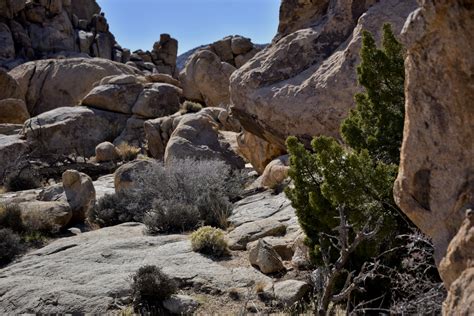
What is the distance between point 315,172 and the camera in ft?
21.4

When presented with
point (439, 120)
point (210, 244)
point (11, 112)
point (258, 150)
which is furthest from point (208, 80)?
point (439, 120)

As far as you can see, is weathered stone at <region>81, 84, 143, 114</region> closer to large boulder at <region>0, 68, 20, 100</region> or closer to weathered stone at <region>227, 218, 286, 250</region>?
large boulder at <region>0, 68, 20, 100</region>

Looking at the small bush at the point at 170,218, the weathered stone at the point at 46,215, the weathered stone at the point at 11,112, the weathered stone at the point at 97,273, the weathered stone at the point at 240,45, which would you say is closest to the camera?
the weathered stone at the point at 97,273

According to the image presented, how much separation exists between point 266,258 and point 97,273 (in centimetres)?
247

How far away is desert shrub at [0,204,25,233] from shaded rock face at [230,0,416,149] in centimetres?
504

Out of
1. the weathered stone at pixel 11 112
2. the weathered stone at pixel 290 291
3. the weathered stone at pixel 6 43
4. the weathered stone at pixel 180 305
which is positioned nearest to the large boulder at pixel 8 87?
the weathered stone at pixel 11 112

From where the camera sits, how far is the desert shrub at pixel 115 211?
1241 centimetres

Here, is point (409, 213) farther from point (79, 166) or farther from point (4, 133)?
point (4, 133)

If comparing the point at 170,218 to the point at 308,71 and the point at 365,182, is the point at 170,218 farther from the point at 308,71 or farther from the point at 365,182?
the point at 365,182

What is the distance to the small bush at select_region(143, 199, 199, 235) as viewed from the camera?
1100 cm

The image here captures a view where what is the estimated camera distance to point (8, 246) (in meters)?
10.2

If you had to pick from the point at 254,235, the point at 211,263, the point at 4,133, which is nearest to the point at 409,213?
the point at 211,263

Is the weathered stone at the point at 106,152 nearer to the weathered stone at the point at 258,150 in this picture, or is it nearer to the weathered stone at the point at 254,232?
the weathered stone at the point at 258,150

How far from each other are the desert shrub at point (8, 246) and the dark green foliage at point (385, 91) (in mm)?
6787
